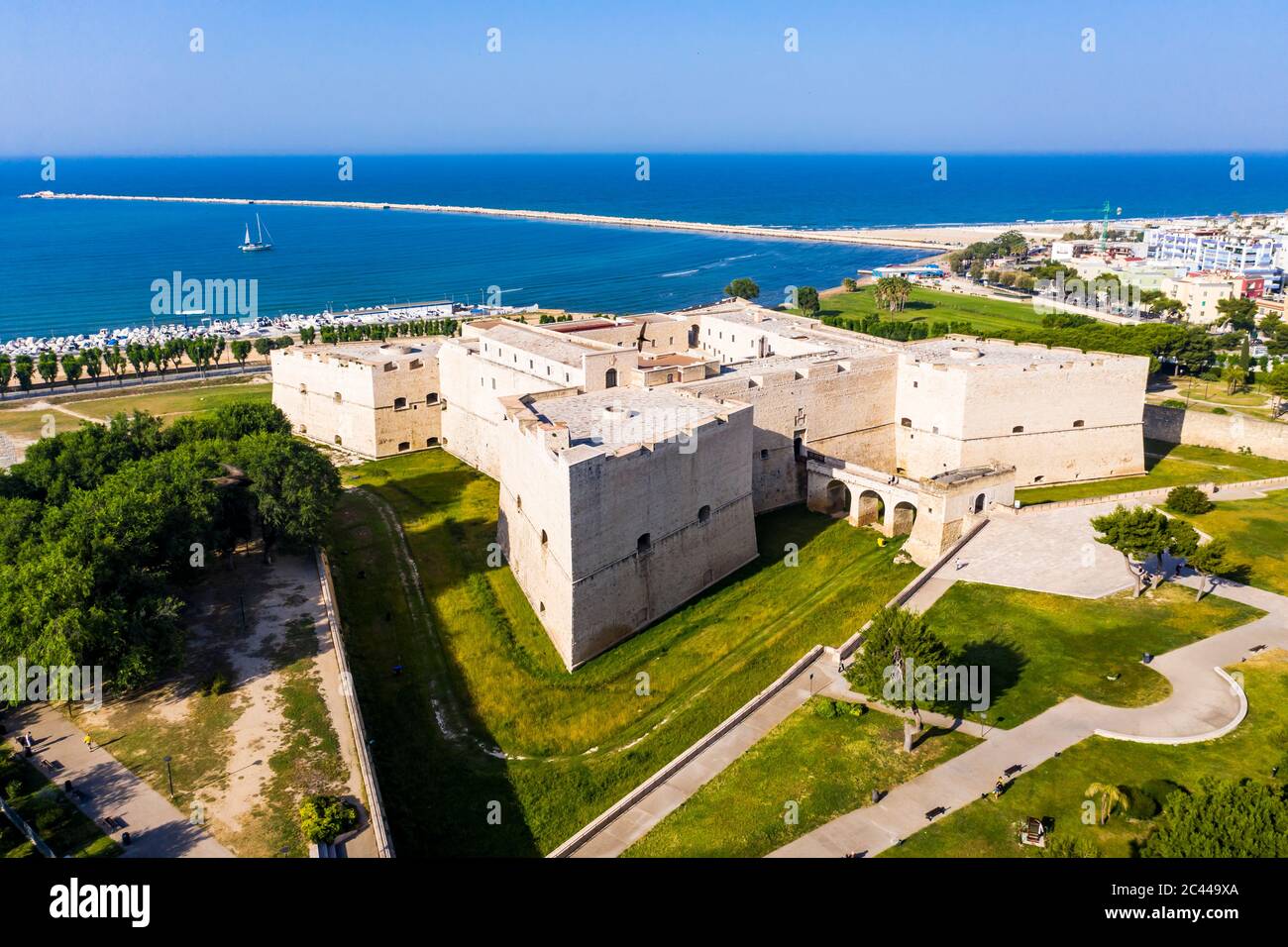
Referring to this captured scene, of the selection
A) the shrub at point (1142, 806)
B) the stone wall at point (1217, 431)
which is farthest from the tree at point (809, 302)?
the shrub at point (1142, 806)

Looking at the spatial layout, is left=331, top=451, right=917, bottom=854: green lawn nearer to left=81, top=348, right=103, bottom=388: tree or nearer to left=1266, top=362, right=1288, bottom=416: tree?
left=1266, top=362, right=1288, bottom=416: tree

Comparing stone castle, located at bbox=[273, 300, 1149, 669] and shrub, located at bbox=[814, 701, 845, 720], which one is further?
stone castle, located at bbox=[273, 300, 1149, 669]

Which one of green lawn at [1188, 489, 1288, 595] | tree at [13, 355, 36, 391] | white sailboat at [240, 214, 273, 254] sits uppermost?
white sailboat at [240, 214, 273, 254]

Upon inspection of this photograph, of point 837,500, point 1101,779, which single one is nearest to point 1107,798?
point 1101,779

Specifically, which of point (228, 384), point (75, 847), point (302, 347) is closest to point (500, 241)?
point (228, 384)

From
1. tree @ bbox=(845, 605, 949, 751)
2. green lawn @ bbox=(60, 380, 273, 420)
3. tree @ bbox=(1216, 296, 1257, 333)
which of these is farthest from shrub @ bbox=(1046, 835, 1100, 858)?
tree @ bbox=(1216, 296, 1257, 333)

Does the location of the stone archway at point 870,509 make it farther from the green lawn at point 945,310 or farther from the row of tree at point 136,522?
the green lawn at point 945,310
